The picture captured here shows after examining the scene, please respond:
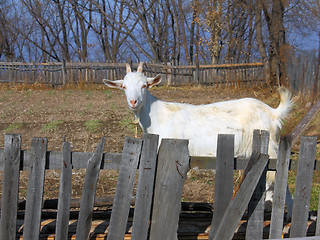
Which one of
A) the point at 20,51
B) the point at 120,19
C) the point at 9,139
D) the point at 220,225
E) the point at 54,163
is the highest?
the point at 120,19

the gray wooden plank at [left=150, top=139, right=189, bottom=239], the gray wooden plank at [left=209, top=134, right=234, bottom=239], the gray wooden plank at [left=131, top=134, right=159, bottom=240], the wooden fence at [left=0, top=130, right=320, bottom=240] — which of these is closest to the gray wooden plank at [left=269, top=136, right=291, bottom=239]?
the wooden fence at [left=0, top=130, right=320, bottom=240]

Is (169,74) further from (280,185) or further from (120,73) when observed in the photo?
(280,185)

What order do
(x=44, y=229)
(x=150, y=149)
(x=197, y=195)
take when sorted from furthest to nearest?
1. (x=197, y=195)
2. (x=44, y=229)
3. (x=150, y=149)

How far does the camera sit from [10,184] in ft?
9.72

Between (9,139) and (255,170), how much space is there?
6.73 ft

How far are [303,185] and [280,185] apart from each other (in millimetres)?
212

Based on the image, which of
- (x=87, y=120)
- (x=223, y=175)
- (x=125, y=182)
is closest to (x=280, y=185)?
(x=223, y=175)

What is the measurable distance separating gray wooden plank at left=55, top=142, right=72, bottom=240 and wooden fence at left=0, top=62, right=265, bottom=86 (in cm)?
1732

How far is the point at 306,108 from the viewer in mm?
11578

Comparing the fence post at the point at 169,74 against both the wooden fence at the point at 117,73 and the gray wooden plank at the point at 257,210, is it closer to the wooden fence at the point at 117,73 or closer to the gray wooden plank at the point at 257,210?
the wooden fence at the point at 117,73

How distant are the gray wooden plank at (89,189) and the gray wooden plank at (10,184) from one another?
58cm

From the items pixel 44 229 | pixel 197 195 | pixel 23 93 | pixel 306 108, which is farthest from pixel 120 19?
pixel 44 229

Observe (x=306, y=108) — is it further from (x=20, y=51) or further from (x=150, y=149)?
(x=20, y=51)

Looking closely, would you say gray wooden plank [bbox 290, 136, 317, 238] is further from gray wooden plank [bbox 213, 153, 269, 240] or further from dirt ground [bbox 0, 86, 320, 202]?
dirt ground [bbox 0, 86, 320, 202]
